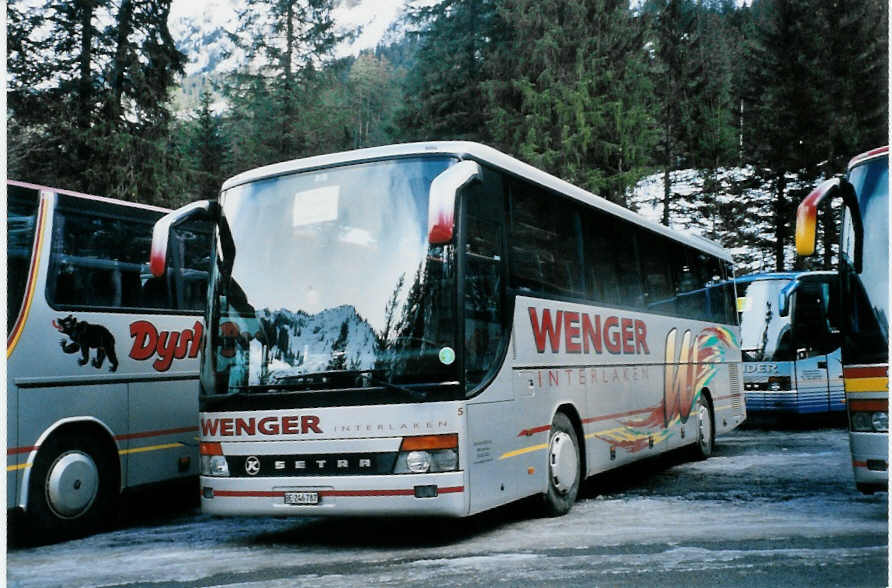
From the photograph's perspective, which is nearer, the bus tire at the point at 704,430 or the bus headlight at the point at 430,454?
the bus headlight at the point at 430,454

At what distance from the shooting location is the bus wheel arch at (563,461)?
342 inches

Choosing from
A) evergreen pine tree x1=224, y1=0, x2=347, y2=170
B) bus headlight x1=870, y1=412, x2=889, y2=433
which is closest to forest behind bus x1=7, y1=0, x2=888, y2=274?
evergreen pine tree x1=224, y1=0, x2=347, y2=170

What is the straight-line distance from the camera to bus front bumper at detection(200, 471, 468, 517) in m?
7.12

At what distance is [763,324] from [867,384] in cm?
1242

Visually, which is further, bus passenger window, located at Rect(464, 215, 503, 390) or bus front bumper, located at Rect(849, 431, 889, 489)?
bus passenger window, located at Rect(464, 215, 503, 390)

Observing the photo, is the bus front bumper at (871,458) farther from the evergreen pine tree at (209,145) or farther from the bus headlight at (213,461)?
the evergreen pine tree at (209,145)

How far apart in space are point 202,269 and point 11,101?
10.4 m

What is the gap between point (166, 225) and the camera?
25.2 ft

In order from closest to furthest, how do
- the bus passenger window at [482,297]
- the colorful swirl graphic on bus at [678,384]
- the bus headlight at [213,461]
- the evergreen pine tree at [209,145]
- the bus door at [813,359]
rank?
the bus passenger window at [482,297] → the bus headlight at [213,461] → the colorful swirl graphic on bus at [678,384] → the bus door at [813,359] → the evergreen pine tree at [209,145]

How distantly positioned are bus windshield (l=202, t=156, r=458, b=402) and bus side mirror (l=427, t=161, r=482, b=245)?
65 cm

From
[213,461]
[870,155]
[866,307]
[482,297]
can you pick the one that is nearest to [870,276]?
[866,307]

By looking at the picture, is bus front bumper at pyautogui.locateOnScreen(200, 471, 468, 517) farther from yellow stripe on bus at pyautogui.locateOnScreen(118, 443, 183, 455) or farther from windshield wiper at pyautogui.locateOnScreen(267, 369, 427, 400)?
yellow stripe on bus at pyautogui.locateOnScreen(118, 443, 183, 455)

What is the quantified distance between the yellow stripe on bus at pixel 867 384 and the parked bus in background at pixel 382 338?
249 centimetres

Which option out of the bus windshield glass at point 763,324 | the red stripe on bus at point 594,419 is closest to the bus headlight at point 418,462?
the red stripe on bus at point 594,419
